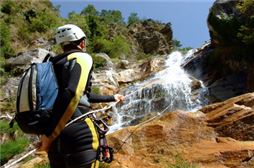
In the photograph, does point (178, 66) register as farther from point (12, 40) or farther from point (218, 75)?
point (12, 40)

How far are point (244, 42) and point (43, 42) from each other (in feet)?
60.7

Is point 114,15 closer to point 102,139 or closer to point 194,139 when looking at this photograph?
point 194,139

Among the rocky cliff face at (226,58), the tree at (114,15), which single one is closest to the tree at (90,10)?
the tree at (114,15)

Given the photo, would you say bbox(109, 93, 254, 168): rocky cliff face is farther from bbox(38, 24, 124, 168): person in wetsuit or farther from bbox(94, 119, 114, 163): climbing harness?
bbox(38, 24, 124, 168): person in wetsuit

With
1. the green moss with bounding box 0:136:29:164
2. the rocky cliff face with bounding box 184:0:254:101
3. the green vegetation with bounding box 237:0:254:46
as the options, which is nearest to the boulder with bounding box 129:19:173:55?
the rocky cliff face with bounding box 184:0:254:101

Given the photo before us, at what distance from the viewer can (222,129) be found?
758 cm

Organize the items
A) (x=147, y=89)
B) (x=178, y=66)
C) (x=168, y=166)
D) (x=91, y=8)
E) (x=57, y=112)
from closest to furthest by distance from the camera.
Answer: (x=57, y=112), (x=168, y=166), (x=147, y=89), (x=178, y=66), (x=91, y=8)

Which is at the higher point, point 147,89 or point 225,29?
point 225,29

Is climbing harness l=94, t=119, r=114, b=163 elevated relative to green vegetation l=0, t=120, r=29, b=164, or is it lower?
elevated

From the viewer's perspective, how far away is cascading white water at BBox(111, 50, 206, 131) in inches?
719

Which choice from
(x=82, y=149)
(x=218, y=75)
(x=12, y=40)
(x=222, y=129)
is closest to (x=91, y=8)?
(x=12, y=40)

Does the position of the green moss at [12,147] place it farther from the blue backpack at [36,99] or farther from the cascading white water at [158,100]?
the blue backpack at [36,99]

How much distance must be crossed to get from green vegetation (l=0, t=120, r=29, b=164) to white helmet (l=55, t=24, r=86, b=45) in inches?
503

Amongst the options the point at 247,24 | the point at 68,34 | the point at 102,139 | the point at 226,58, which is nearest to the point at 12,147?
the point at 226,58
